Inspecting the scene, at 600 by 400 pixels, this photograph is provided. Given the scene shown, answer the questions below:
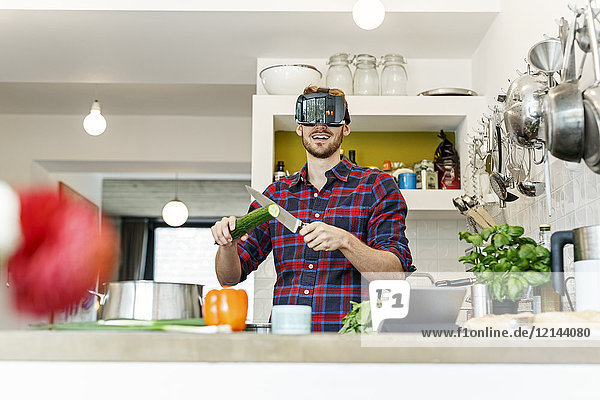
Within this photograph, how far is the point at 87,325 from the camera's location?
1.14 meters

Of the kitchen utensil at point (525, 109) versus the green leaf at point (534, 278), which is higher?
the kitchen utensil at point (525, 109)

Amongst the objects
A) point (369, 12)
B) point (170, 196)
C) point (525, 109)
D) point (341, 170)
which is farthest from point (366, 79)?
point (170, 196)

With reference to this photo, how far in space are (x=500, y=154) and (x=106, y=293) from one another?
160 cm

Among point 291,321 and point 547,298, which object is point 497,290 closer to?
point 547,298

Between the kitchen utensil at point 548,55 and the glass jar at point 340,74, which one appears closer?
the kitchen utensil at point 548,55

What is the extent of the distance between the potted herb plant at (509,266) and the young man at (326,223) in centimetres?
27

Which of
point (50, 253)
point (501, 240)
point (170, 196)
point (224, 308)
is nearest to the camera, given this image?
point (50, 253)

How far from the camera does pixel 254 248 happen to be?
232 centimetres

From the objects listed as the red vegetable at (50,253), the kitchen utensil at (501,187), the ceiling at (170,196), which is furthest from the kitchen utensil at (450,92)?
the ceiling at (170,196)

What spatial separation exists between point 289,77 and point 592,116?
1895 mm

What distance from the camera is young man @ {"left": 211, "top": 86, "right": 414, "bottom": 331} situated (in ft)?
6.83

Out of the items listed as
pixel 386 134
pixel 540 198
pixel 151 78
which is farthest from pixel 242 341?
pixel 151 78

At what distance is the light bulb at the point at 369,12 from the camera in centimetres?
274

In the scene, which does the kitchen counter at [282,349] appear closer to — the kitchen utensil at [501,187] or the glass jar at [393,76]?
the kitchen utensil at [501,187]
